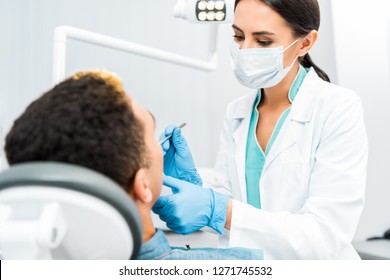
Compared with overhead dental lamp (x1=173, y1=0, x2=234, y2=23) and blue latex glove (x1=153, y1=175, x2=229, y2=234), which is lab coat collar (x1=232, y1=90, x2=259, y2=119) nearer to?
overhead dental lamp (x1=173, y1=0, x2=234, y2=23)

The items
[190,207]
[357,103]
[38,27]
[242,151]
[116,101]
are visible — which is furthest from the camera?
[38,27]

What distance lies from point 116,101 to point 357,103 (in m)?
0.80

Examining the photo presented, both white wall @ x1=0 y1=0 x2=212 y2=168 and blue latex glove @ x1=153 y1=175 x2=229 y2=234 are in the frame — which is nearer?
blue latex glove @ x1=153 y1=175 x2=229 y2=234

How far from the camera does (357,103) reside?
1138mm

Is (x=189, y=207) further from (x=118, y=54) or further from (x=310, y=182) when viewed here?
(x=118, y=54)

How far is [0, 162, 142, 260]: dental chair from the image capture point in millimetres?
454

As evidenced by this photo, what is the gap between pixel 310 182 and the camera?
3.65ft

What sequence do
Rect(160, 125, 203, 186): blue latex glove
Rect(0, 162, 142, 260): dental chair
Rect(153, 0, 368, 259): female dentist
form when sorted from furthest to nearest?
Rect(160, 125, 203, 186): blue latex glove
Rect(153, 0, 368, 259): female dentist
Rect(0, 162, 142, 260): dental chair

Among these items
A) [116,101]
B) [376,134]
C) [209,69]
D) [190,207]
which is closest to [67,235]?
[116,101]

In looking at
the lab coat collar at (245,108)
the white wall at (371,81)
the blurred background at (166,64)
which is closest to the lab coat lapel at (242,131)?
the lab coat collar at (245,108)

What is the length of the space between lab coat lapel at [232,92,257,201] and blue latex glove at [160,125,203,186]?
0.18m

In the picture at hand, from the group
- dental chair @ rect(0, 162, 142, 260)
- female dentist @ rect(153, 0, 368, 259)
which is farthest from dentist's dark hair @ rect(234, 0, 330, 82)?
dental chair @ rect(0, 162, 142, 260)

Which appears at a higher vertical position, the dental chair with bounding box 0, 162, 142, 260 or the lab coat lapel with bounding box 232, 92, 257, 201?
the dental chair with bounding box 0, 162, 142, 260
